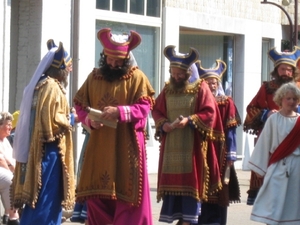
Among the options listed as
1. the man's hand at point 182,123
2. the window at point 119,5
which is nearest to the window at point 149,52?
the window at point 119,5

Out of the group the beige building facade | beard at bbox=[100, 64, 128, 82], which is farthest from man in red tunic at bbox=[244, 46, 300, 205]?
beard at bbox=[100, 64, 128, 82]

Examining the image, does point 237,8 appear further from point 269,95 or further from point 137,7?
point 269,95

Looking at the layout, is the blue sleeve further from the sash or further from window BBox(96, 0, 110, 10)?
window BBox(96, 0, 110, 10)

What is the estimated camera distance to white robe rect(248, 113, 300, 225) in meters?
9.55

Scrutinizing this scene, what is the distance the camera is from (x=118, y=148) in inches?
348

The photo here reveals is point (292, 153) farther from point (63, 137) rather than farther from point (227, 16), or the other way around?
point (227, 16)

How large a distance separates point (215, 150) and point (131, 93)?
1.89 metres

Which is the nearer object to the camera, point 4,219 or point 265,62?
point 4,219

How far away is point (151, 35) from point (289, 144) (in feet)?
27.6

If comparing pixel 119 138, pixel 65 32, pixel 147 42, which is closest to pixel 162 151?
pixel 119 138

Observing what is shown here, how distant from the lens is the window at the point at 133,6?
53.3 feet

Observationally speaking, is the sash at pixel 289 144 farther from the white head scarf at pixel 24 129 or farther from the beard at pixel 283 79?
the white head scarf at pixel 24 129

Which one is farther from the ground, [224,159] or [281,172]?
[224,159]

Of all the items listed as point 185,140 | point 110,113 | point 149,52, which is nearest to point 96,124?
point 110,113
